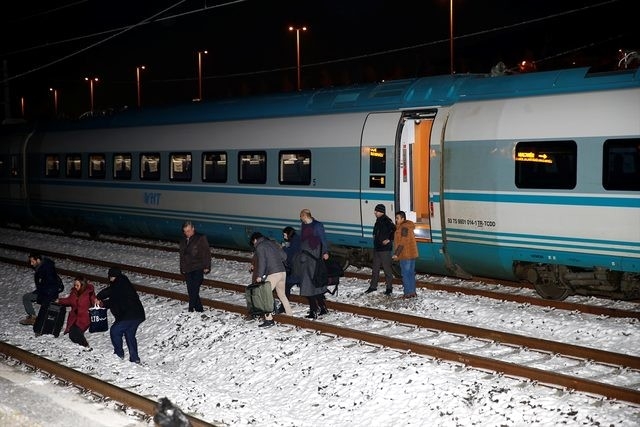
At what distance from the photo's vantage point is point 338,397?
10523mm

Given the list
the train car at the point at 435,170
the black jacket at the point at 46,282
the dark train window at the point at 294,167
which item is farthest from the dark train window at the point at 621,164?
the black jacket at the point at 46,282

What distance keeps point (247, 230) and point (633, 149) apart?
10281 mm

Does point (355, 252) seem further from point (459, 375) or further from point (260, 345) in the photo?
point (459, 375)

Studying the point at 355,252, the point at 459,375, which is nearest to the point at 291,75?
the point at 355,252

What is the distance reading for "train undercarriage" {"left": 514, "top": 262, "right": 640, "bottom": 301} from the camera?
1377 cm

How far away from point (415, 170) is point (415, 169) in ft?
0.08

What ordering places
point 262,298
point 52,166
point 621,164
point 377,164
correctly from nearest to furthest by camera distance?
point 621,164 → point 262,298 → point 377,164 → point 52,166

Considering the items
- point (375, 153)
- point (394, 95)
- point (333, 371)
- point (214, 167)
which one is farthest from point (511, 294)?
point (214, 167)

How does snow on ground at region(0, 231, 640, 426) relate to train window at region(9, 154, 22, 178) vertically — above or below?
below

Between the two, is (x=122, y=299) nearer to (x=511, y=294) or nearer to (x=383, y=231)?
(x=383, y=231)

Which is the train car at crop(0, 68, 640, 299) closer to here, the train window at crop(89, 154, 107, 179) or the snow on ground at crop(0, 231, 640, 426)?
the snow on ground at crop(0, 231, 640, 426)

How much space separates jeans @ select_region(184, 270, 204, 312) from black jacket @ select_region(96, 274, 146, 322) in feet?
7.86

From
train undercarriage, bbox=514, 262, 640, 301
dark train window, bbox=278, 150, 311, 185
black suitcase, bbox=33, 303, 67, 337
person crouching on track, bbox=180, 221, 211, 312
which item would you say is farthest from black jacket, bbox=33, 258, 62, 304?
train undercarriage, bbox=514, 262, 640, 301

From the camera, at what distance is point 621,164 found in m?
13.0
